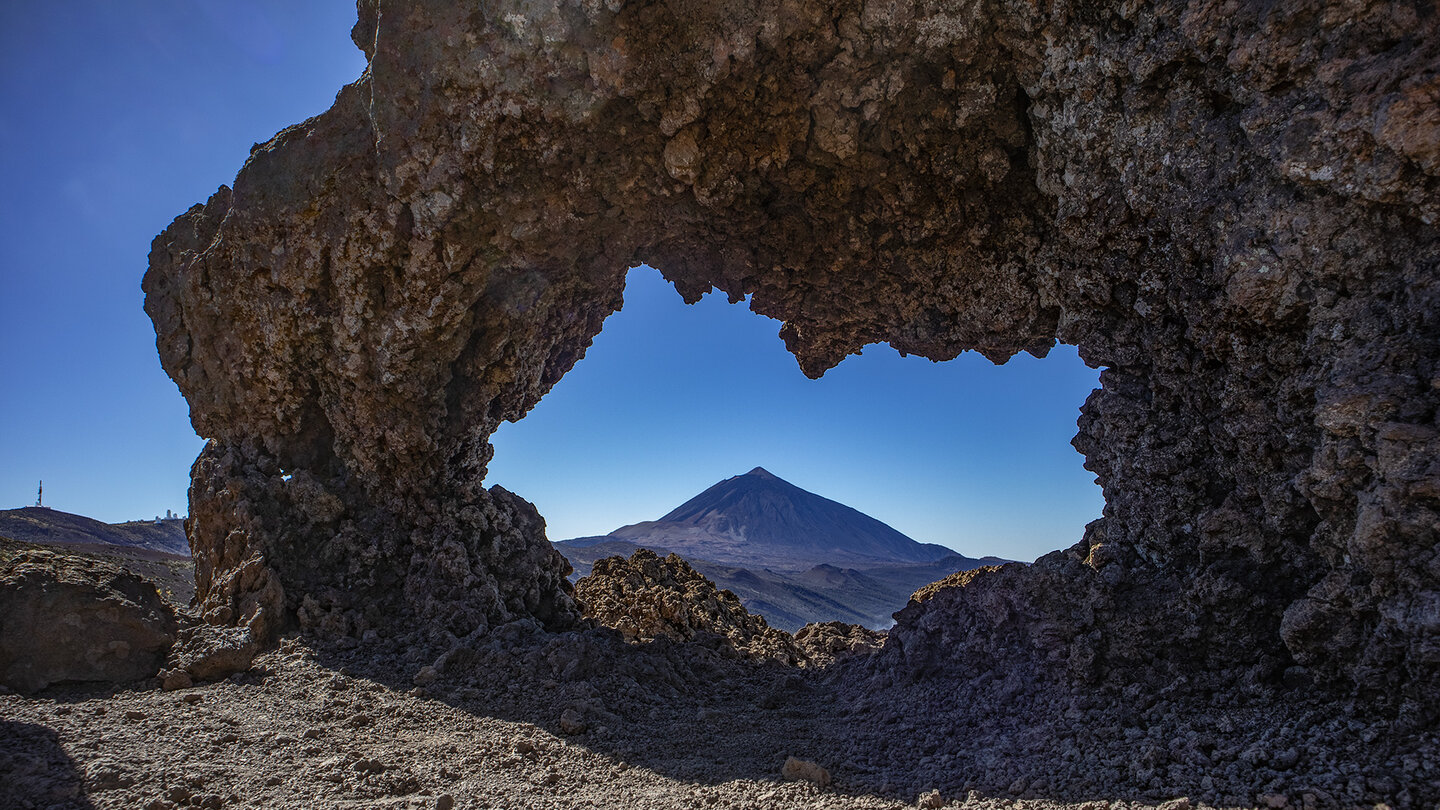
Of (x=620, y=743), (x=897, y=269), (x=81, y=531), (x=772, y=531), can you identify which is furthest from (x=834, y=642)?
(x=772, y=531)

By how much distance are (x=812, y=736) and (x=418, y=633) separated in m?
4.34

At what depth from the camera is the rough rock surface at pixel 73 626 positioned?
566 cm

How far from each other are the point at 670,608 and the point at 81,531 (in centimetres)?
4214

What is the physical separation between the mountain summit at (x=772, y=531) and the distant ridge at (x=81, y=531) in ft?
104

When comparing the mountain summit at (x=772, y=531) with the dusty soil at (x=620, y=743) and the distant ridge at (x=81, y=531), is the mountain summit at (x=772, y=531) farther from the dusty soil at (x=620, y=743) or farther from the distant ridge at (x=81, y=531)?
the dusty soil at (x=620, y=743)

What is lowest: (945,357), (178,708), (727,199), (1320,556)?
(178,708)

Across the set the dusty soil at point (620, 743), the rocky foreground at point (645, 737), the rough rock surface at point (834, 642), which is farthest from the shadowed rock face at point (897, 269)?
the rough rock surface at point (834, 642)

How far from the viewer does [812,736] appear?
18.9 ft

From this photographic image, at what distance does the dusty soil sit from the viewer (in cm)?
364

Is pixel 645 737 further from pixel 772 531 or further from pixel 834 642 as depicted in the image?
pixel 772 531

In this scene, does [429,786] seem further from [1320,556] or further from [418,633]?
[1320,556]

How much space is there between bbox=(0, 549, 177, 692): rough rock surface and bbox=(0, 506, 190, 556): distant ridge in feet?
101

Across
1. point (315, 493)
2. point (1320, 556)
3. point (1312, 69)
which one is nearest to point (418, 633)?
point (315, 493)

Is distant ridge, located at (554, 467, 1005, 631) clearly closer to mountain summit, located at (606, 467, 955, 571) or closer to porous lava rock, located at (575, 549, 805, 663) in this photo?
mountain summit, located at (606, 467, 955, 571)
